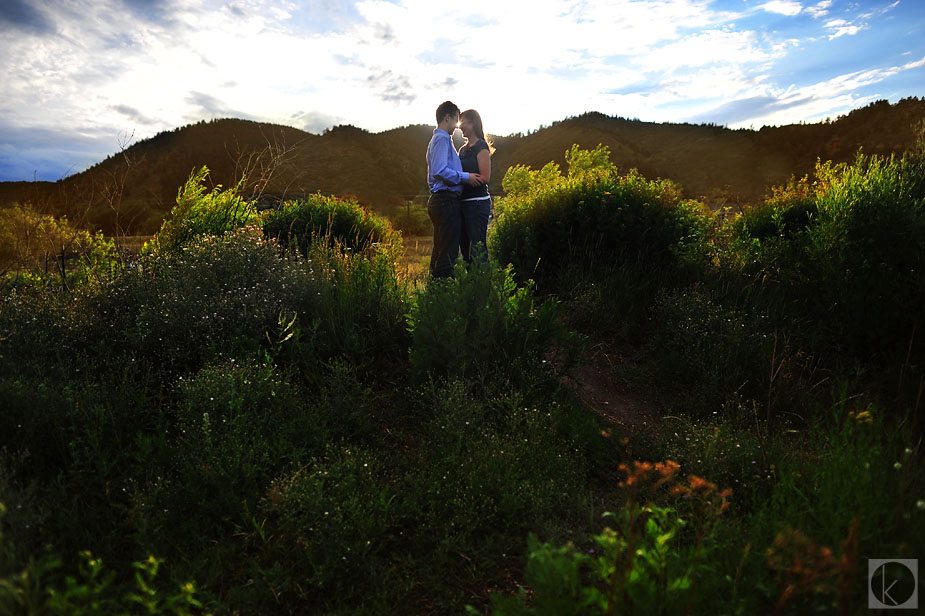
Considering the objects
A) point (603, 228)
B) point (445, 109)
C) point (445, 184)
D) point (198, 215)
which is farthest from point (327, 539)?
point (603, 228)

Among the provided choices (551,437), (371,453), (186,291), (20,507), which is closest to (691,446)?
(551,437)

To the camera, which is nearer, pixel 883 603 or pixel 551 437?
pixel 883 603

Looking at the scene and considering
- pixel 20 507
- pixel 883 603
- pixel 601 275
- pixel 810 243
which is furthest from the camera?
pixel 601 275

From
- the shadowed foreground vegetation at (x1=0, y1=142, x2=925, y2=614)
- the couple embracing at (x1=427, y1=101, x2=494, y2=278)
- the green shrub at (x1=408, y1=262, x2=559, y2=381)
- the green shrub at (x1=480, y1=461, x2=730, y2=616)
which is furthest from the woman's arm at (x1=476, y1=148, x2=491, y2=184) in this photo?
the green shrub at (x1=480, y1=461, x2=730, y2=616)

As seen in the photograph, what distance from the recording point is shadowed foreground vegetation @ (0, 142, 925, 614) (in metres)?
2.29

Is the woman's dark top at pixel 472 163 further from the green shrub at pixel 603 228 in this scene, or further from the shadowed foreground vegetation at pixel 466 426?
the shadowed foreground vegetation at pixel 466 426

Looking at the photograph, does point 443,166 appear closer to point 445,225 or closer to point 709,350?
point 445,225

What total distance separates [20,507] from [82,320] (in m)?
2.71

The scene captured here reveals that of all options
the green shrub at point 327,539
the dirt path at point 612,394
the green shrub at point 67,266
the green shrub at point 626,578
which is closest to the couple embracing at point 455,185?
the dirt path at point 612,394

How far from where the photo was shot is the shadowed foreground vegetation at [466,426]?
7.50 ft

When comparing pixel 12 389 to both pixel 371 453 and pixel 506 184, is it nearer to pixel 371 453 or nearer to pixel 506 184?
pixel 371 453

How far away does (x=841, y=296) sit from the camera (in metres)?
5.75

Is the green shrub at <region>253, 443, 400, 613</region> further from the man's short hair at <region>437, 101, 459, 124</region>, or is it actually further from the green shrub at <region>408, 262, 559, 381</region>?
the man's short hair at <region>437, 101, 459, 124</region>

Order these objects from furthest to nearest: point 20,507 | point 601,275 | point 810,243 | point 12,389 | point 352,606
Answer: point 601,275 < point 810,243 < point 12,389 < point 352,606 < point 20,507
